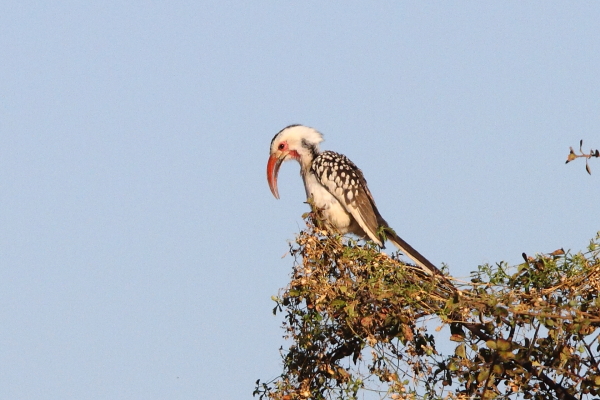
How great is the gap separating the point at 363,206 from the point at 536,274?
234 centimetres

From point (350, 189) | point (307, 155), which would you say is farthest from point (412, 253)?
point (307, 155)

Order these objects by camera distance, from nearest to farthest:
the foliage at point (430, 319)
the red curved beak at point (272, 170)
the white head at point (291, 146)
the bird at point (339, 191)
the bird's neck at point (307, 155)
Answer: the foliage at point (430, 319)
the bird at point (339, 191)
the bird's neck at point (307, 155)
the white head at point (291, 146)
the red curved beak at point (272, 170)

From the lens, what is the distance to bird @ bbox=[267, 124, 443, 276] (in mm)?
7367

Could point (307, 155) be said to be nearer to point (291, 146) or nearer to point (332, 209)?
point (291, 146)

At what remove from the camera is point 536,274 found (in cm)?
529

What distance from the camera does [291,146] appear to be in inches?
320

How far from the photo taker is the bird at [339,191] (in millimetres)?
7367

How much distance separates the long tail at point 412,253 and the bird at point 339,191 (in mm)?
10

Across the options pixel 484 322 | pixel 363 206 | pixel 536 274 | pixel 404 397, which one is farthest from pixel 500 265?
pixel 363 206

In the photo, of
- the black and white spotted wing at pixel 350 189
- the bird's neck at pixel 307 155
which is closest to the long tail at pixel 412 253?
the black and white spotted wing at pixel 350 189

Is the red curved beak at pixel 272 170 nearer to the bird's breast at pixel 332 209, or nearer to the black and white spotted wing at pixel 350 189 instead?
the black and white spotted wing at pixel 350 189

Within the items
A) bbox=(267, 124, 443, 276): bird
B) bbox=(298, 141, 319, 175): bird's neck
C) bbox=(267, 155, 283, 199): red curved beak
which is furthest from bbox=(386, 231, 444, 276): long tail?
bbox=(267, 155, 283, 199): red curved beak

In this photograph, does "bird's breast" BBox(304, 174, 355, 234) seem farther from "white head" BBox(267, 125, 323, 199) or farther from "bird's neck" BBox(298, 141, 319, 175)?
"white head" BBox(267, 125, 323, 199)

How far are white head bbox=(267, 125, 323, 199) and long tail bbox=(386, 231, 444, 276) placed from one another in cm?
139
